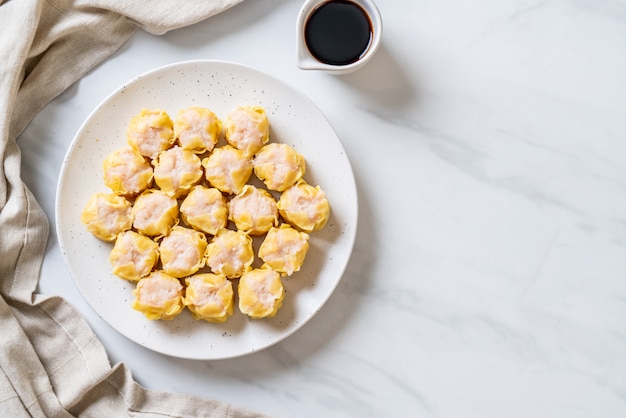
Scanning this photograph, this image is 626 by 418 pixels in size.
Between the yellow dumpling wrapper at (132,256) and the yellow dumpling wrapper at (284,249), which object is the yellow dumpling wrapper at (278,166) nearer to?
the yellow dumpling wrapper at (284,249)

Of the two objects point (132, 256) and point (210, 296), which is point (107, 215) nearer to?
point (132, 256)

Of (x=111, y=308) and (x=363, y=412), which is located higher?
(x=111, y=308)

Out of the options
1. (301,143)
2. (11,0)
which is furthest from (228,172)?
(11,0)

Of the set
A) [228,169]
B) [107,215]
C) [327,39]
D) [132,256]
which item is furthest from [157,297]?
[327,39]

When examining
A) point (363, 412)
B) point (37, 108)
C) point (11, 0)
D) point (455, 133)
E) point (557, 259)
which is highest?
point (11, 0)

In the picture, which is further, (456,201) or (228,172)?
(456,201)

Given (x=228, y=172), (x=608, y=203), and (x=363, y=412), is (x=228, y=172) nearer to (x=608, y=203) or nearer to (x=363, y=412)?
(x=363, y=412)

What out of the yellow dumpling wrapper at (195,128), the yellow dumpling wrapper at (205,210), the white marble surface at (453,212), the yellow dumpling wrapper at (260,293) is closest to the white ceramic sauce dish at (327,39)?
the white marble surface at (453,212)
